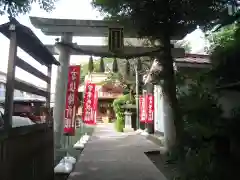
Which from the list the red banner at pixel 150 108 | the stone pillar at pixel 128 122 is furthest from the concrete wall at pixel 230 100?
the stone pillar at pixel 128 122

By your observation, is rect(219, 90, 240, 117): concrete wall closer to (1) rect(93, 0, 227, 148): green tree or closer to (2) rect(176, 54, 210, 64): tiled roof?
(1) rect(93, 0, 227, 148): green tree

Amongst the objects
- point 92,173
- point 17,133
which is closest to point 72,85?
point 92,173

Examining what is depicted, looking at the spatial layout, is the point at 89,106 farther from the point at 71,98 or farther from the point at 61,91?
the point at 71,98

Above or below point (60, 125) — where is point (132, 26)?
above

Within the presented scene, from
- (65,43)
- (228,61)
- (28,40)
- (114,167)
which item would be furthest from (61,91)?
(228,61)

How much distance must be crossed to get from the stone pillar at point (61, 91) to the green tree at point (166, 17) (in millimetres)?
2775

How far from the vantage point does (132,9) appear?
26.9 feet

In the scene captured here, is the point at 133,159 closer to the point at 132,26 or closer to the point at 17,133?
the point at 132,26

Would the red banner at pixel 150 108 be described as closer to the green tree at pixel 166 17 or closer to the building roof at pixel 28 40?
the green tree at pixel 166 17

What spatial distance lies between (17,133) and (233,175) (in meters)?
2.79

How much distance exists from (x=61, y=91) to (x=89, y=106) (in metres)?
5.80

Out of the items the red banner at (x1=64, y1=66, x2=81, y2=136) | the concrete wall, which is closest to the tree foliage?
the concrete wall

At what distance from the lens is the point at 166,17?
793 cm

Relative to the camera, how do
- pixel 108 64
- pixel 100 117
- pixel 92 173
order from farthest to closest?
pixel 100 117
pixel 108 64
pixel 92 173
